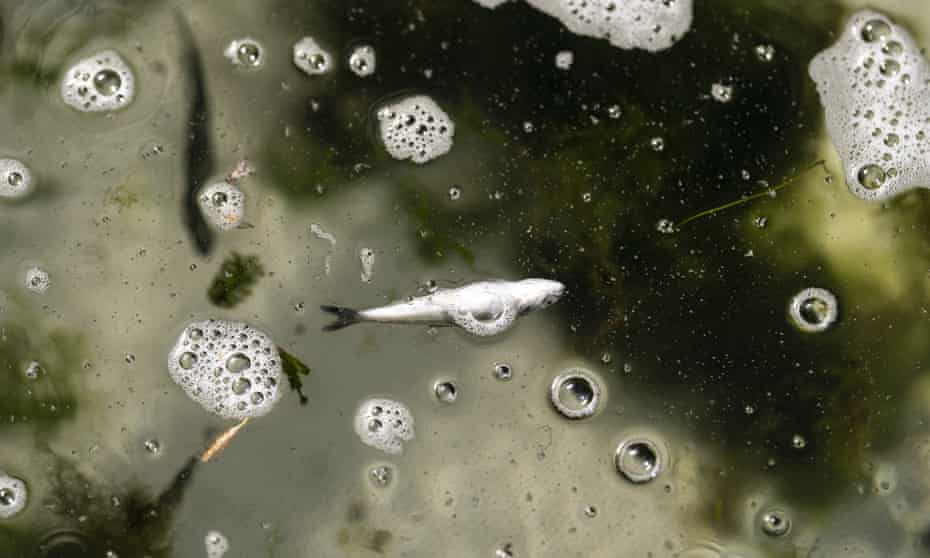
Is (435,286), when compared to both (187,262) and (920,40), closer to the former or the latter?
(187,262)

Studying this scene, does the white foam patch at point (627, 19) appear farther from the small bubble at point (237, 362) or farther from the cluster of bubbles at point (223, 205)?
the small bubble at point (237, 362)

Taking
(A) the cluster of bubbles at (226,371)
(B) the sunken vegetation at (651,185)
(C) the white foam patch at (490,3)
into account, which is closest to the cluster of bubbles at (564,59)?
(B) the sunken vegetation at (651,185)

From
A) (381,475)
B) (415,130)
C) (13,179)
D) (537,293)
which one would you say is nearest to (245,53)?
(415,130)

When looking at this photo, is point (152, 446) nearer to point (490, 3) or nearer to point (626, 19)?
point (490, 3)

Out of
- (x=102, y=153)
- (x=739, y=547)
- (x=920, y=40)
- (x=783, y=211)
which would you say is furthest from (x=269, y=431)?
(x=920, y=40)

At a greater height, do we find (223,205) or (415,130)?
(415,130)
